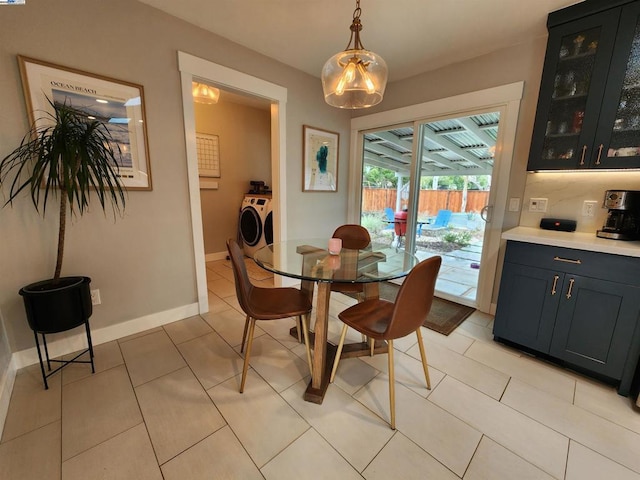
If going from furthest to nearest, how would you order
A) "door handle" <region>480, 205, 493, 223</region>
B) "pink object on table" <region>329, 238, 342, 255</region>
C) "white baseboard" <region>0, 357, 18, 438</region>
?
"door handle" <region>480, 205, 493, 223</region>
"pink object on table" <region>329, 238, 342, 255</region>
"white baseboard" <region>0, 357, 18, 438</region>

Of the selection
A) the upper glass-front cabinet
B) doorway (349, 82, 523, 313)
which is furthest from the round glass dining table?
the upper glass-front cabinet

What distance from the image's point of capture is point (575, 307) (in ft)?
5.49

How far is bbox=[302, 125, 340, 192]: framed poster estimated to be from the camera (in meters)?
2.98

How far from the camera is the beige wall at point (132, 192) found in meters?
1.51

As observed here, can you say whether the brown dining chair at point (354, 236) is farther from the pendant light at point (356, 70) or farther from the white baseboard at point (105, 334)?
the white baseboard at point (105, 334)

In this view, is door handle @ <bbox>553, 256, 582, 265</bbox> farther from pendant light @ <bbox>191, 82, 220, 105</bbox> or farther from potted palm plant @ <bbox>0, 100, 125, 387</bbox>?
pendant light @ <bbox>191, 82, 220, 105</bbox>

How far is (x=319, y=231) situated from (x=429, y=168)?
1496mm

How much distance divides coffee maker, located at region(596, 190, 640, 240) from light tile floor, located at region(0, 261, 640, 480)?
98 centimetres

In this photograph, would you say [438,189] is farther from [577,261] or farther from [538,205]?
[577,261]

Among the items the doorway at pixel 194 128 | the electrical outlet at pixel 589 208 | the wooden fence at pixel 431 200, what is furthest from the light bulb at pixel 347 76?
the electrical outlet at pixel 589 208

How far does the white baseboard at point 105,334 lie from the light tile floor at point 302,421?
0.07 metres

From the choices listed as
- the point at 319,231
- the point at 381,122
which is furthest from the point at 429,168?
the point at 319,231

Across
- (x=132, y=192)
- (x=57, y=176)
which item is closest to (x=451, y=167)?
(x=132, y=192)

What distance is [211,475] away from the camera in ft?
3.54
